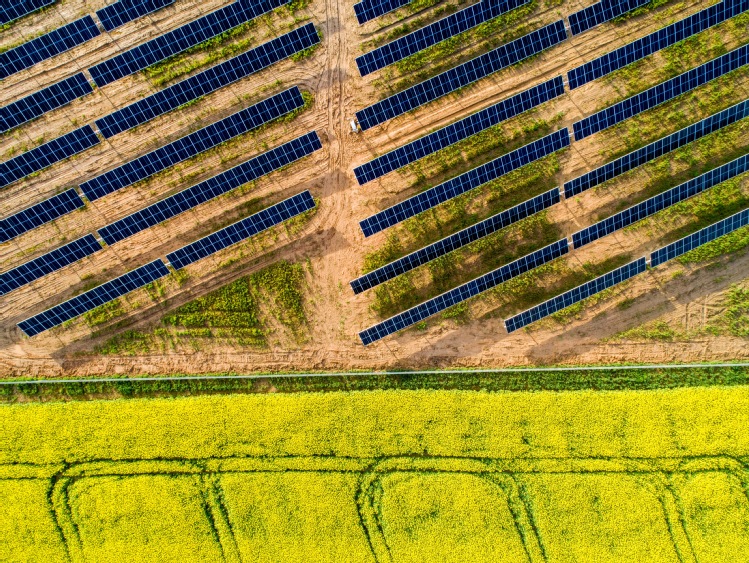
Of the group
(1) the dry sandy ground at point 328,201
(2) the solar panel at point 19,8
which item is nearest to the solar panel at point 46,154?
(1) the dry sandy ground at point 328,201

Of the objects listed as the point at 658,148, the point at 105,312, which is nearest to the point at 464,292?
the point at 658,148

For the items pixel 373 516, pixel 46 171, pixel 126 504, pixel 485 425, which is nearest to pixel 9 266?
pixel 46 171

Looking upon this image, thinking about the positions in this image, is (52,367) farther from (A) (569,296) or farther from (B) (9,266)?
(A) (569,296)

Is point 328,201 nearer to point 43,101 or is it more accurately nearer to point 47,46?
point 43,101

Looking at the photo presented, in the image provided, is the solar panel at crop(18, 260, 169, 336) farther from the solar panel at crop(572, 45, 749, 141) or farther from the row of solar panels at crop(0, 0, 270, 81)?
the solar panel at crop(572, 45, 749, 141)

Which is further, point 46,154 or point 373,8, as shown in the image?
point 46,154
